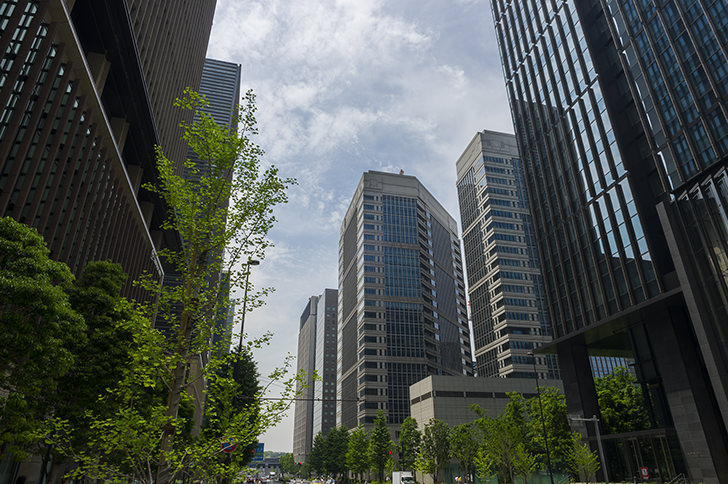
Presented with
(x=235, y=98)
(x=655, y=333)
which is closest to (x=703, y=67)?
(x=655, y=333)

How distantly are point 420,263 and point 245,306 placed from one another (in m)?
127

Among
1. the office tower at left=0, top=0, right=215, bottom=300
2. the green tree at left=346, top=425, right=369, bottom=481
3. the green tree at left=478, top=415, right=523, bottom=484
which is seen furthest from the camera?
the green tree at left=346, top=425, right=369, bottom=481

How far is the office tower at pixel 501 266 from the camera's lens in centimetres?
11506

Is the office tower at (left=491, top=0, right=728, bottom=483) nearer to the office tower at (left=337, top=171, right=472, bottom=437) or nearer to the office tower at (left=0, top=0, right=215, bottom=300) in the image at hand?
the office tower at (left=0, top=0, right=215, bottom=300)

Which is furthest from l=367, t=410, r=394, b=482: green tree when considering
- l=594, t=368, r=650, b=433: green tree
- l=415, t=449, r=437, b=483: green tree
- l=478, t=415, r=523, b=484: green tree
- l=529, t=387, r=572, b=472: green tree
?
l=594, t=368, r=650, b=433: green tree

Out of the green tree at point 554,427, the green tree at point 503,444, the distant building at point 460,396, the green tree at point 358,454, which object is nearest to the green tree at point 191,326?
the green tree at point 503,444

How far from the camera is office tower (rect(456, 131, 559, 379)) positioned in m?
115

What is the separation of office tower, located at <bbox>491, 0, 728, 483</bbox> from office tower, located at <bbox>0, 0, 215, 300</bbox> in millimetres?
47113

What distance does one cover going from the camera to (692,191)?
38.2 m

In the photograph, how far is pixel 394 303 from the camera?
131 metres

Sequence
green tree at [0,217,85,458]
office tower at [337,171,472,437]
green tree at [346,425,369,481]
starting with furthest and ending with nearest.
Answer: office tower at [337,171,472,437], green tree at [346,425,369,481], green tree at [0,217,85,458]

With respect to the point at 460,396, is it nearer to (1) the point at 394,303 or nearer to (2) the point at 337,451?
(2) the point at 337,451

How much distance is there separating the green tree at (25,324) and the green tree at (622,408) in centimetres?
5151

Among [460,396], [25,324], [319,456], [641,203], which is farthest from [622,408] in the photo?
[319,456]
